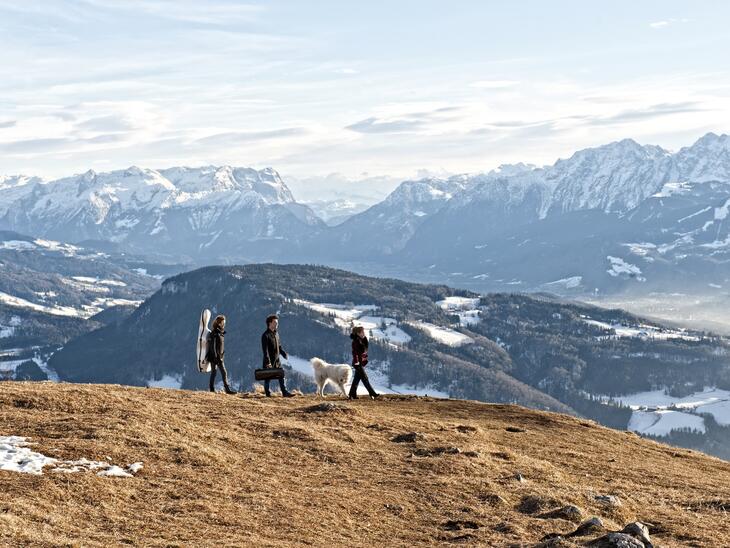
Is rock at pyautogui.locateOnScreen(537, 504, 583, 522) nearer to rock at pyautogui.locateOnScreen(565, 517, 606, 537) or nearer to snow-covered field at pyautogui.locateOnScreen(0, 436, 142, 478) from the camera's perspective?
rock at pyautogui.locateOnScreen(565, 517, 606, 537)

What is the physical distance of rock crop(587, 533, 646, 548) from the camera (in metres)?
20.3

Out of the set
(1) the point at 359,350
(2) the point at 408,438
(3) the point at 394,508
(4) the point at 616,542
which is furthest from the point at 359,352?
(4) the point at 616,542

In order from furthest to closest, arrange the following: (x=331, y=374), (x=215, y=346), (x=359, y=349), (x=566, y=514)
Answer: (x=331, y=374), (x=359, y=349), (x=215, y=346), (x=566, y=514)

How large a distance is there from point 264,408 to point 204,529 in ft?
55.2

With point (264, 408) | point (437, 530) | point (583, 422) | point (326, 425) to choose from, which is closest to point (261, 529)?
point (437, 530)

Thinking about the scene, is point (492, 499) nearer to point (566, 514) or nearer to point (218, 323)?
point (566, 514)

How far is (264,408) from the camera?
3809 centimetres

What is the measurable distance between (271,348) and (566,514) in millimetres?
20793

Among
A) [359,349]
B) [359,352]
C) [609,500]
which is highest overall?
[359,349]

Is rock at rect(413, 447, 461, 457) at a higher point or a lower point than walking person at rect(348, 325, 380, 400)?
lower

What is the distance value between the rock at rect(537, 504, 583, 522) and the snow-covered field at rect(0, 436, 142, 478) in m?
11.7

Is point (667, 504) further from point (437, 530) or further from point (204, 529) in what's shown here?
point (204, 529)

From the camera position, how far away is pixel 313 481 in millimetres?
26812

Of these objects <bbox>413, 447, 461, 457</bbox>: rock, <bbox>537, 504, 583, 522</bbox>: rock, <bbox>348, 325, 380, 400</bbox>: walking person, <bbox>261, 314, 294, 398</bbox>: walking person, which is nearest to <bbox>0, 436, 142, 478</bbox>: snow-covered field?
<bbox>413, 447, 461, 457</bbox>: rock
